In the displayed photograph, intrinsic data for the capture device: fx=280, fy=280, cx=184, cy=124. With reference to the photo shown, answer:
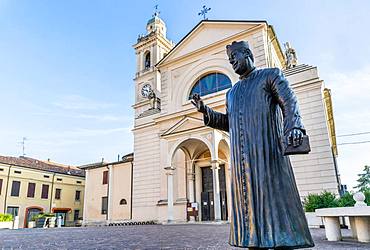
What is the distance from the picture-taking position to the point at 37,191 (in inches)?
1139

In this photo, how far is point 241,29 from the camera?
16.2 meters

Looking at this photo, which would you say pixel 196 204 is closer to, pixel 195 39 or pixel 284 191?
pixel 195 39

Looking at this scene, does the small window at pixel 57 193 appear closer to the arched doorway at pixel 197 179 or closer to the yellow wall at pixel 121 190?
the yellow wall at pixel 121 190

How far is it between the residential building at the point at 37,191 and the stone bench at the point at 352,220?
26.5 metres

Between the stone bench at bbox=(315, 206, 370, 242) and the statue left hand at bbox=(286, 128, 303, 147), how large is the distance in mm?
3667

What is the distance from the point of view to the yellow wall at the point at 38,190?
1042 inches

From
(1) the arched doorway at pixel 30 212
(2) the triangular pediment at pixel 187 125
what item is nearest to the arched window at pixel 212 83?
(2) the triangular pediment at pixel 187 125

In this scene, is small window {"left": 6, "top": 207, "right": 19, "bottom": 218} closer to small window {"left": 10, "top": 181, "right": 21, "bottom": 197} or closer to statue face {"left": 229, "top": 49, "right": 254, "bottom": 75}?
small window {"left": 10, "top": 181, "right": 21, "bottom": 197}

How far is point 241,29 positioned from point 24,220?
2619 centimetres

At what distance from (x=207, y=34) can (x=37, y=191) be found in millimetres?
23746

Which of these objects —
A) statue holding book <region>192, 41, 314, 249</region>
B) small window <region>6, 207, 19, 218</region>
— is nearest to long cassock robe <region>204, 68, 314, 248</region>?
statue holding book <region>192, 41, 314, 249</region>

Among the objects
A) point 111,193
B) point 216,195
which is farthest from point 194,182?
point 111,193

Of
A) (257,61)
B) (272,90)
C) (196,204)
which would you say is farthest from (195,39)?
(272,90)

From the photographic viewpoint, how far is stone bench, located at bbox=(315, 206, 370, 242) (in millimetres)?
4484
